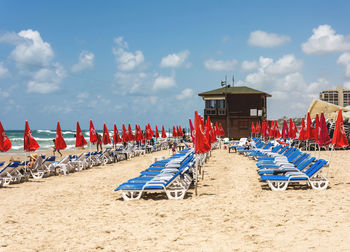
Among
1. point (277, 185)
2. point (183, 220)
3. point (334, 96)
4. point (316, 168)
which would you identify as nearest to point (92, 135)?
point (277, 185)

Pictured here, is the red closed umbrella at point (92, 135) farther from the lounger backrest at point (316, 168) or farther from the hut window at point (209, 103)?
the hut window at point (209, 103)

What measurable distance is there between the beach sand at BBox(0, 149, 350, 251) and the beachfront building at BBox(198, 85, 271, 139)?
106 feet

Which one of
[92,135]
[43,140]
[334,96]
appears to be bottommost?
[43,140]

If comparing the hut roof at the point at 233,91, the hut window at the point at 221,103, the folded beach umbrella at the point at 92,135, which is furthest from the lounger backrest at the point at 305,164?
the hut window at the point at 221,103

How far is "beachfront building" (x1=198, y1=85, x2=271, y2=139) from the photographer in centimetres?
4319

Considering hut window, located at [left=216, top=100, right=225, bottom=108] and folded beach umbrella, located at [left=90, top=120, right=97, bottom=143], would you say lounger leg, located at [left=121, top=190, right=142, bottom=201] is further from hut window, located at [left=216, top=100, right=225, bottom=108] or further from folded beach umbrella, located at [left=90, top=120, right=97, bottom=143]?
hut window, located at [left=216, top=100, right=225, bottom=108]

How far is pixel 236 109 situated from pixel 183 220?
124 ft

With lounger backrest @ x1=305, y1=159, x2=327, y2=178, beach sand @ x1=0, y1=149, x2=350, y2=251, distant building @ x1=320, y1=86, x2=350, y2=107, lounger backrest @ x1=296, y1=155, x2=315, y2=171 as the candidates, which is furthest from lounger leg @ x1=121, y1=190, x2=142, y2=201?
distant building @ x1=320, y1=86, x2=350, y2=107

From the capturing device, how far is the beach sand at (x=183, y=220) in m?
5.55

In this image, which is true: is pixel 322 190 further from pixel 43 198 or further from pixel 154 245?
pixel 43 198

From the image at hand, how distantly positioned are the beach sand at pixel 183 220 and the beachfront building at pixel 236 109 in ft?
106

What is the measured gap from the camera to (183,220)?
6.96m

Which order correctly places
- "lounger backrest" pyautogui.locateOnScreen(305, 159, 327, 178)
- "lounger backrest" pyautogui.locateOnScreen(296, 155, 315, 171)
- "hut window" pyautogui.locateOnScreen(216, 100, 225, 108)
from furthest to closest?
"hut window" pyautogui.locateOnScreen(216, 100, 225, 108) < "lounger backrest" pyautogui.locateOnScreen(296, 155, 315, 171) < "lounger backrest" pyautogui.locateOnScreen(305, 159, 327, 178)

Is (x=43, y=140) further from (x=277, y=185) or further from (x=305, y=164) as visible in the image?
(x=277, y=185)
